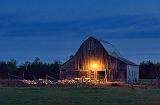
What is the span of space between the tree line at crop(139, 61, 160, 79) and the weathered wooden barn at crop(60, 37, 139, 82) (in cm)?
1911

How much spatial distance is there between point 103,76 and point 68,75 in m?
5.66

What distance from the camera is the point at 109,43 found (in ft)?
291

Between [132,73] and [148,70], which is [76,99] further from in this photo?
[148,70]

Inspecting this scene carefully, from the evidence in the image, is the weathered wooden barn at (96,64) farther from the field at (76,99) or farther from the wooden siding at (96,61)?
the field at (76,99)

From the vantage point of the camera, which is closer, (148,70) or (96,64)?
(96,64)

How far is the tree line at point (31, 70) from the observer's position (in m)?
90.4

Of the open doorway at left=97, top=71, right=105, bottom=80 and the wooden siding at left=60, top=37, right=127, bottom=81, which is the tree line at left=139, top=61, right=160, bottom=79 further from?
the wooden siding at left=60, top=37, right=127, bottom=81

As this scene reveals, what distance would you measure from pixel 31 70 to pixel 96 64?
1624 centimetres

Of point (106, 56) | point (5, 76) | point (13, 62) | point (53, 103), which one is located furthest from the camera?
point (13, 62)

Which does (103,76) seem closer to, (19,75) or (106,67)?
(106,67)

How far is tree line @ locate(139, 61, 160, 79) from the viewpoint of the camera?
101562 millimetres

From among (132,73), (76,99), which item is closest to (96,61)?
(132,73)

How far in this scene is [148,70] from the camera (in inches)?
4063

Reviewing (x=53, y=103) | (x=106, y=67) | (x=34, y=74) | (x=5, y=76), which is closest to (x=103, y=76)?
(x=106, y=67)
